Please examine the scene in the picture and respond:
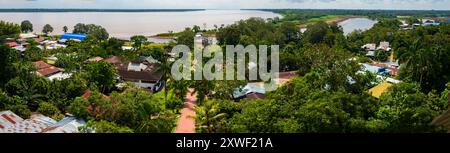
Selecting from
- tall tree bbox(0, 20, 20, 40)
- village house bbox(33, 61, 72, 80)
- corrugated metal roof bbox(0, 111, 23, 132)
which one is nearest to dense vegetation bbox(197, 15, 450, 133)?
corrugated metal roof bbox(0, 111, 23, 132)

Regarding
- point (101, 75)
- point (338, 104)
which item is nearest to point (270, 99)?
point (338, 104)

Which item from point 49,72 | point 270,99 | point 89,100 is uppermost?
point 270,99

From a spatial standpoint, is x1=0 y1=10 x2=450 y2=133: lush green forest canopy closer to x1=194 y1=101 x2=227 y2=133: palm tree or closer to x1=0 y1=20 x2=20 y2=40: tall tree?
x1=194 y1=101 x2=227 y2=133: palm tree

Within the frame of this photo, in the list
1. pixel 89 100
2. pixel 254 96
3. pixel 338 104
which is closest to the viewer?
pixel 338 104

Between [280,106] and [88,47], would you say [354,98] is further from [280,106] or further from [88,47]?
[88,47]

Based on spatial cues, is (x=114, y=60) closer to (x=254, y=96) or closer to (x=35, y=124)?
(x=254, y=96)

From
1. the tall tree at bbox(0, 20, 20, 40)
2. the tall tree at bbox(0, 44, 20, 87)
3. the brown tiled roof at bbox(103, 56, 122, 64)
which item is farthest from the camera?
the tall tree at bbox(0, 20, 20, 40)

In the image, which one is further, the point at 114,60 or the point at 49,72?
the point at 114,60

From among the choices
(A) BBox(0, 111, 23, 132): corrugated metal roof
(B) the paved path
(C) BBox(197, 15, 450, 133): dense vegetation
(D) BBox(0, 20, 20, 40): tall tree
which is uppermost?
(D) BBox(0, 20, 20, 40): tall tree
